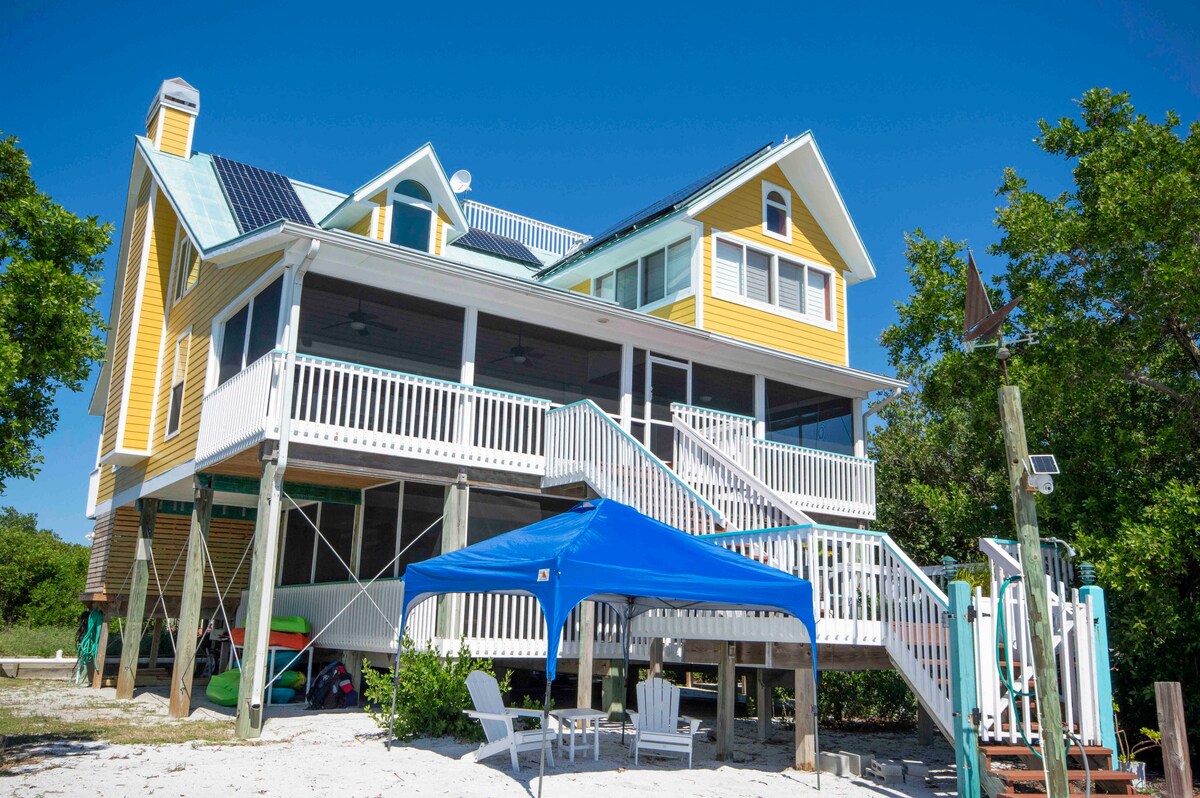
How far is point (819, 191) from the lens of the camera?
2009 centimetres

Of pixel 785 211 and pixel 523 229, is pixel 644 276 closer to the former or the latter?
pixel 785 211

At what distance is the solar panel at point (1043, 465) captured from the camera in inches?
310

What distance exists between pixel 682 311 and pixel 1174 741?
10.8 m

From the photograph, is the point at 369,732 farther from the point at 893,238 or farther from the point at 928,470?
the point at 928,470

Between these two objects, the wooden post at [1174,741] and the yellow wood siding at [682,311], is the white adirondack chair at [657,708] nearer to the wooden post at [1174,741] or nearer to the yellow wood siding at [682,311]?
the wooden post at [1174,741]

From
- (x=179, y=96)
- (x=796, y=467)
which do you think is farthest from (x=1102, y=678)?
(x=179, y=96)

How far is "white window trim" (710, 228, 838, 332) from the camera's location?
18.5m

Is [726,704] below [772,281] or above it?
below

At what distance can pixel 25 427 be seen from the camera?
1023cm

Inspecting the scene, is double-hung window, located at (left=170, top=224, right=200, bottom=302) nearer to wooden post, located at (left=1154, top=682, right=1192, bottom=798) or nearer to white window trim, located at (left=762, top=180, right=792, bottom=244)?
white window trim, located at (left=762, top=180, right=792, bottom=244)

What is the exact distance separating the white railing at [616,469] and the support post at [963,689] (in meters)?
3.18

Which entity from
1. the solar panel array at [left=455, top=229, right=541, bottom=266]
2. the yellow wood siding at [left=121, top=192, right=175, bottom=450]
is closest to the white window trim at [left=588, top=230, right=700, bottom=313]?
the solar panel array at [left=455, top=229, right=541, bottom=266]

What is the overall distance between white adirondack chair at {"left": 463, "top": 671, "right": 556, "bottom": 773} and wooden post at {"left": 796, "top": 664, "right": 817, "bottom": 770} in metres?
2.81

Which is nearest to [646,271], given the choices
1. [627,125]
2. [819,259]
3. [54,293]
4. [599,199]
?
[819,259]
